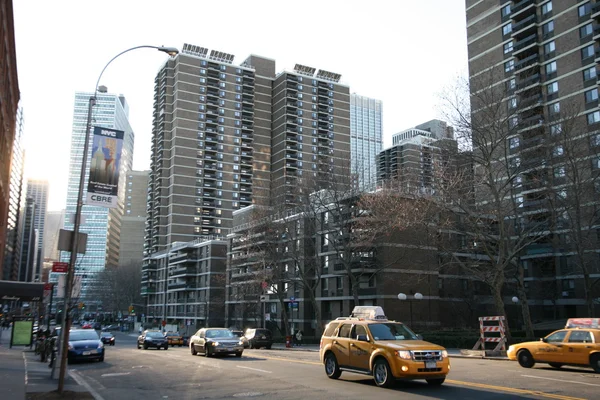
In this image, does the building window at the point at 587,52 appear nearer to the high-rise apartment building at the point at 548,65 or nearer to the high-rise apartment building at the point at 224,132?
the high-rise apartment building at the point at 548,65

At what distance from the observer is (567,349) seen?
1786 cm

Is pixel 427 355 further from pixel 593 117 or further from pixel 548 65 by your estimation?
pixel 548 65

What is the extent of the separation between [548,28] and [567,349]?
6391 centimetres

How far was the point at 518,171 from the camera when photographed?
31.4 meters

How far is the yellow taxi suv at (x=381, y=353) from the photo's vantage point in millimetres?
12488

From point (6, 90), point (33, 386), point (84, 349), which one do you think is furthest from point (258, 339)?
point (33, 386)

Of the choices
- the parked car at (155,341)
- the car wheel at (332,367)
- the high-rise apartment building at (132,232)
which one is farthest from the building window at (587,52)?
the high-rise apartment building at (132,232)

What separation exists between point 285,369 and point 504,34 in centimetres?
7085

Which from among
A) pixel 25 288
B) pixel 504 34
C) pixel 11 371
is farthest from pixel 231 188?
pixel 11 371

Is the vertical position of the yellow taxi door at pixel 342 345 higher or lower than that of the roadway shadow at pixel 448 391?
higher

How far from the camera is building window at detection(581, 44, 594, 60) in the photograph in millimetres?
63906

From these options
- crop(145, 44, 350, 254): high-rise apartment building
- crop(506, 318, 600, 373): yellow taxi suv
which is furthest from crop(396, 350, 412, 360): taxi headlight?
crop(145, 44, 350, 254): high-rise apartment building

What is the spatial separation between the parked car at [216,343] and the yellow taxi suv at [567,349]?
12303 millimetres

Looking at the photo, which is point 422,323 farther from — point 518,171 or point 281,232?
point 518,171
